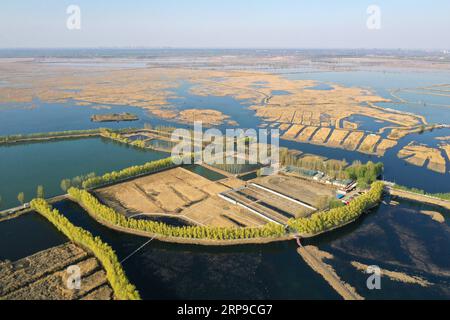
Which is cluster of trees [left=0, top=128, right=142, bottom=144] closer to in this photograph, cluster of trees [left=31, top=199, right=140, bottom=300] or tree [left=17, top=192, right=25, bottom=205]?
tree [left=17, top=192, right=25, bottom=205]

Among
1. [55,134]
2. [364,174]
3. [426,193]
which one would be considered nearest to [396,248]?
[426,193]

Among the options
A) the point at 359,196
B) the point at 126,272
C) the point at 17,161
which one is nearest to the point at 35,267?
the point at 126,272

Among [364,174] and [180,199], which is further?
[364,174]

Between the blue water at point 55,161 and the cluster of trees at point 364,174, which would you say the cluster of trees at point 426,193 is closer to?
the cluster of trees at point 364,174

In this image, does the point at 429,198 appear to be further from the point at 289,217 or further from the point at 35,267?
the point at 35,267

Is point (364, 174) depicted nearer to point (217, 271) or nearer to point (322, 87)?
point (217, 271)

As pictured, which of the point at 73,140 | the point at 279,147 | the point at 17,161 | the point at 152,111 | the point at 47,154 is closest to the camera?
the point at 17,161
